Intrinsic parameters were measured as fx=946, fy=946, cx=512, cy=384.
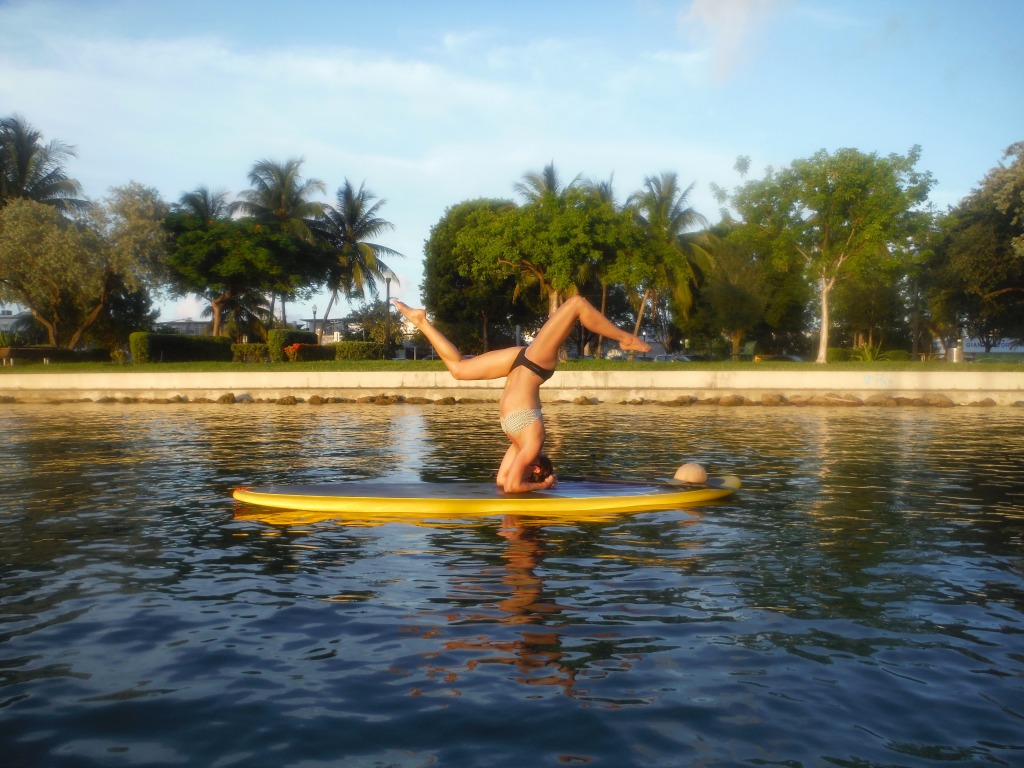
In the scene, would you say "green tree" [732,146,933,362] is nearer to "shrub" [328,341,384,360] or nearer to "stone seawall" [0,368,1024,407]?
"stone seawall" [0,368,1024,407]

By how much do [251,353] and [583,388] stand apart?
77.1 feet

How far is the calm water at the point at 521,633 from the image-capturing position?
15.3ft

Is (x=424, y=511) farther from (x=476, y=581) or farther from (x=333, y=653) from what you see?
(x=333, y=653)

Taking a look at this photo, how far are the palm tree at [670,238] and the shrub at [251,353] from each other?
71.6 feet

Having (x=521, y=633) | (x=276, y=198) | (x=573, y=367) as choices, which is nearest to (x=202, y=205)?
(x=276, y=198)

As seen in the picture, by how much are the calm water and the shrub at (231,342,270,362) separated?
39622 millimetres

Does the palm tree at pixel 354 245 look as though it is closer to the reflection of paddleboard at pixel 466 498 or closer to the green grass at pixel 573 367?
the green grass at pixel 573 367

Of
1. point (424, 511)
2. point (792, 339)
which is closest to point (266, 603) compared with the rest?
point (424, 511)

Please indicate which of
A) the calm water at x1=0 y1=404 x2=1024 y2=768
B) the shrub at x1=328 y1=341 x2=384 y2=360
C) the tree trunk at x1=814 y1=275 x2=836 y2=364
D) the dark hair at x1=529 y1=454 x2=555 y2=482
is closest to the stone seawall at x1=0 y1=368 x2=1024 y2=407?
the tree trunk at x1=814 y1=275 x2=836 y2=364

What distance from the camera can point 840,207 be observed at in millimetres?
46594

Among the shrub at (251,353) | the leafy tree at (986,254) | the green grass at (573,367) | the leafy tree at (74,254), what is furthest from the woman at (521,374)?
the leafy tree at (74,254)

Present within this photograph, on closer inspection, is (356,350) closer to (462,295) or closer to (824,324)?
(462,295)

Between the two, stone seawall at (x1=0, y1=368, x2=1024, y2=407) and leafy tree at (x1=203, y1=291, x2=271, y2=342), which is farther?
leafy tree at (x1=203, y1=291, x2=271, y2=342)

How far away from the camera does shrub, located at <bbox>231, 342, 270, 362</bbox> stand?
52688 millimetres
